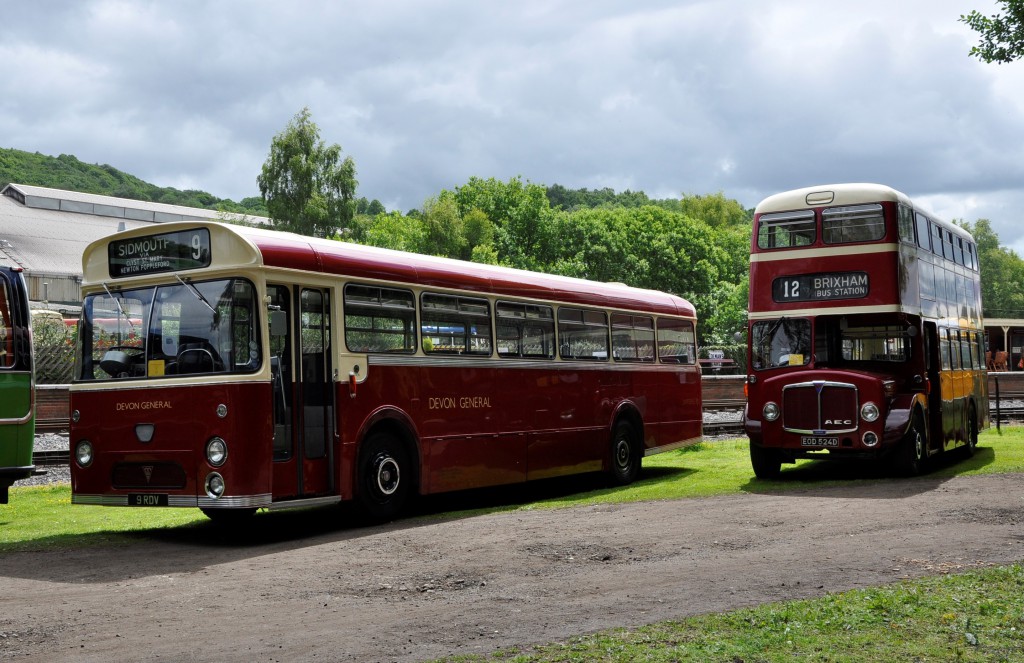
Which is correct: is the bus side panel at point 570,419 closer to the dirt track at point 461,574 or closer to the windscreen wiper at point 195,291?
the dirt track at point 461,574

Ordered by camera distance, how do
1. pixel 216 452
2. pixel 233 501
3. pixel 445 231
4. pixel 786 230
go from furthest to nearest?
pixel 445 231, pixel 786 230, pixel 216 452, pixel 233 501

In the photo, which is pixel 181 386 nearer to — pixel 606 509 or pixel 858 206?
pixel 606 509

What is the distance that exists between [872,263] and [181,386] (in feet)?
34.3

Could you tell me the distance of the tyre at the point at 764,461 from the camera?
18625mm

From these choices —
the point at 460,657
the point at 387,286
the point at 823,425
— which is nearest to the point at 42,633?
the point at 460,657

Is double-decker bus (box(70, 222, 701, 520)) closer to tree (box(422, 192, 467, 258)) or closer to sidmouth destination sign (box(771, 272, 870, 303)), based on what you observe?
sidmouth destination sign (box(771, 272, 870, 303))

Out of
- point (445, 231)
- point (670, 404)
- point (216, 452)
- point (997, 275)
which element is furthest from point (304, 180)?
point (997, 275)

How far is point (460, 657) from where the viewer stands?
6.98 metres

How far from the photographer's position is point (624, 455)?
19.6m

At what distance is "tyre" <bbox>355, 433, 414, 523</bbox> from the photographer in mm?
13695

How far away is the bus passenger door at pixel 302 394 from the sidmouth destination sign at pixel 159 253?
2.77 ft

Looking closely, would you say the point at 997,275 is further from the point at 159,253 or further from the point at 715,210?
the point at 159,253

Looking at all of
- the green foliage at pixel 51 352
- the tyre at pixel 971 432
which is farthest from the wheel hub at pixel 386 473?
the green foliage at pixel 51 352

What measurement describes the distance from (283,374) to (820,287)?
9088 mm
